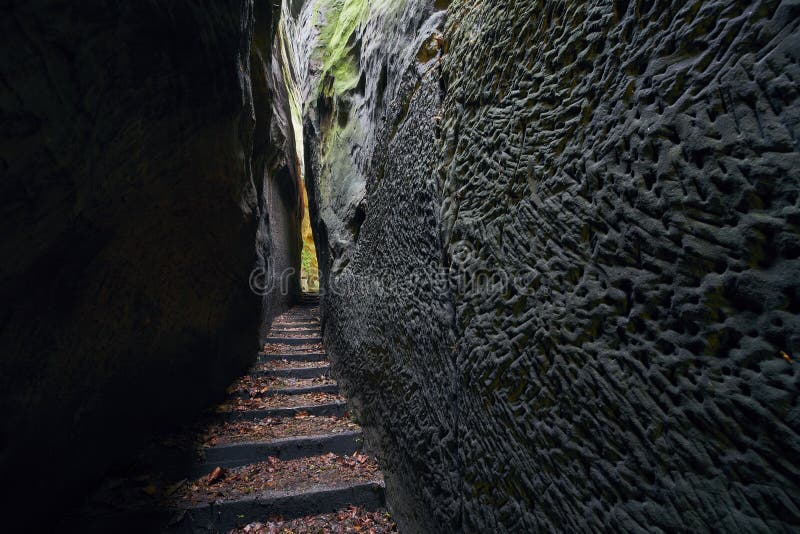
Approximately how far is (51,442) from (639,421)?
82.6 inches

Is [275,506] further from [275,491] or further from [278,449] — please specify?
[278,449]

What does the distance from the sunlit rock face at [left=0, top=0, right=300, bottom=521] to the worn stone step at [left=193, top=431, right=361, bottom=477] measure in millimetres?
418

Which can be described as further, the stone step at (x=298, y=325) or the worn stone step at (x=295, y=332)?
the stone step at (x=298, y=325)

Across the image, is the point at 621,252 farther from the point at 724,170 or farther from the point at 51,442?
the point at 51,442

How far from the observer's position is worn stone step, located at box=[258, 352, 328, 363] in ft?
12.1

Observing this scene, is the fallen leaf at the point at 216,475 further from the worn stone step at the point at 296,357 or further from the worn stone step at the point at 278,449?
the worn stone step at the point at 296,357

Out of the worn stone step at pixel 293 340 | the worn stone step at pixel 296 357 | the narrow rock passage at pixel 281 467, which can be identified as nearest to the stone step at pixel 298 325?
the worn stone step at pixel 293 340

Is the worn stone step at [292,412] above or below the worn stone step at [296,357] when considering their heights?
below

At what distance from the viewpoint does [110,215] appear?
1.55m

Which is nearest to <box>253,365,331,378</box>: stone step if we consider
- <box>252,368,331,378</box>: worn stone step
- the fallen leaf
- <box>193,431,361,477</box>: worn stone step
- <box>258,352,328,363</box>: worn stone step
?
<box>252,368,331,378</box>: worn stone step

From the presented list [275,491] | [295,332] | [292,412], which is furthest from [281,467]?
[295,332]

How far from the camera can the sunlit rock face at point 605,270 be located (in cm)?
57

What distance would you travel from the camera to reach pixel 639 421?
739mm

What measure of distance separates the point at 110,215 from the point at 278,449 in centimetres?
170
